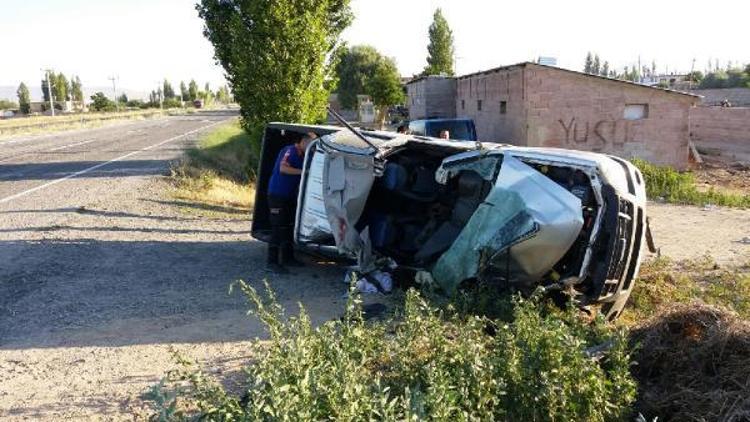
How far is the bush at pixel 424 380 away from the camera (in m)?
3.32

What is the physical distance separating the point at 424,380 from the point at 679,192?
44.7ft

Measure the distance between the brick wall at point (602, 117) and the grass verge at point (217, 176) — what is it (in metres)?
8.52

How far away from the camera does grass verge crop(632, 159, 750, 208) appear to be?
15.0 m

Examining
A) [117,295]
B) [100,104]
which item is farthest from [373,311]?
[100,104]

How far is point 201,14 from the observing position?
1770 centimetres

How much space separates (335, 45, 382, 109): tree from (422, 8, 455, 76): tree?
8.79m

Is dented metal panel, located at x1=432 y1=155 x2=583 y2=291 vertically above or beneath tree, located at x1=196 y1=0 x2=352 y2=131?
beneath

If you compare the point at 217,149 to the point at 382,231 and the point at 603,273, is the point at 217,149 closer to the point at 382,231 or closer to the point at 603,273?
the point at 382,231

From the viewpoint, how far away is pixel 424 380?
409 cm

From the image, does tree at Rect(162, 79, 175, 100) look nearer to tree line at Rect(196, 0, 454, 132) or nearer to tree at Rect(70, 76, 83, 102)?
tree at Rect(70, 76, 83, 102)

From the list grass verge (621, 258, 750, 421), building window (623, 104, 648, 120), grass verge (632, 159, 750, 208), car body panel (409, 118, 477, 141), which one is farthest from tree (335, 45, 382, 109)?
grass verge (621, 258, 750, 421)

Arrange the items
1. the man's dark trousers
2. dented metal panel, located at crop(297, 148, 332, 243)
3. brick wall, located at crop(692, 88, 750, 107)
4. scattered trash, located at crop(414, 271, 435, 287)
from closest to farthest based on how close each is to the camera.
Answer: scattered trash, located at crop(414, 271, 435, 287) → dented metal panel, located at crop(297, 148, 332, 243) → the man's dark trousers → brick wall, located at crop(692, 88, 750, 107)

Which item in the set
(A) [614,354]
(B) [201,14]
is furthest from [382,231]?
(B) [201,14]

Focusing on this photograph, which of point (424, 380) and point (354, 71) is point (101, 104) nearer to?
point (354, 71)
